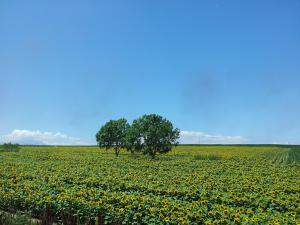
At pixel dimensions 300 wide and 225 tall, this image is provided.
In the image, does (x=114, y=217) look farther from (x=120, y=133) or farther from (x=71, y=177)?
(x=120, y=133)

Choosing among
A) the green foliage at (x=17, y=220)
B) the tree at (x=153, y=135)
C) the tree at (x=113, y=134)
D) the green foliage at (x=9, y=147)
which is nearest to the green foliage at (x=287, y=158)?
the tree at (x=153, y=135)

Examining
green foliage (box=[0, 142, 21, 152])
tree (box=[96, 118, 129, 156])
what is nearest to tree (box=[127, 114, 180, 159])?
tree (box=[96, 118, 129, 156])

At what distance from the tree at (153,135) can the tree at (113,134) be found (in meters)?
5.31

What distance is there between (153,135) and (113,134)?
31.2 feet

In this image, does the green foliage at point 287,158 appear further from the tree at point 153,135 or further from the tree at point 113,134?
the tree at point 113,134

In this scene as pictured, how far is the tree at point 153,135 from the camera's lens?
3759 cm

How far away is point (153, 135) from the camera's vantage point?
1489 inches

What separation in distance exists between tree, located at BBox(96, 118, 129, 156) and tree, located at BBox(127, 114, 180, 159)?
5.31 metres

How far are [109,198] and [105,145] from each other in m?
36.6

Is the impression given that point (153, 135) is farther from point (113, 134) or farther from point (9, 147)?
point (9, 147)

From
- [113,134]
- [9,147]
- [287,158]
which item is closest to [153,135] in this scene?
[113,134]

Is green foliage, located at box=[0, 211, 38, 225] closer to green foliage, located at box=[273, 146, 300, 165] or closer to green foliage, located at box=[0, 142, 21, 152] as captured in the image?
green foliage, located at box=[273, 146, 300, 165]

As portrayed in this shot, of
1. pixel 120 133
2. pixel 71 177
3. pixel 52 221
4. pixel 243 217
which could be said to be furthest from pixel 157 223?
pixel 120 133

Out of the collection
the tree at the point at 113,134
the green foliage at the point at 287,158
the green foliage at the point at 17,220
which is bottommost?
the green foliage at the point at 17,220
